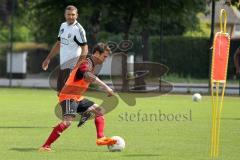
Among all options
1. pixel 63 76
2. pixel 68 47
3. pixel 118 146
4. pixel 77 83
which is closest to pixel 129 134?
pixel 63 76

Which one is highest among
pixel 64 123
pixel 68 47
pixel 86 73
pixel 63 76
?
pixel 68 47

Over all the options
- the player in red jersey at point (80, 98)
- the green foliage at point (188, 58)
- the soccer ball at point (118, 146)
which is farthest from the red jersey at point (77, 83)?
the green foliage at point (188, 58)

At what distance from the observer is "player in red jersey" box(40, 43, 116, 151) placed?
11422 millimetres

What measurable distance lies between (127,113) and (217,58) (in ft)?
31.2

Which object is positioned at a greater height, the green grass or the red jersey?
the red jersey

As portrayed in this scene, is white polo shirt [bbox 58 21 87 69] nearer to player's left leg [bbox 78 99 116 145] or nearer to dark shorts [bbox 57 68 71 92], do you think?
dark shorts [bbox 57 68 71 92]

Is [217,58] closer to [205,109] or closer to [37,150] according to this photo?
[37,150]

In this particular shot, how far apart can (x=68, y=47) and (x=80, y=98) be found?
175 centimetres

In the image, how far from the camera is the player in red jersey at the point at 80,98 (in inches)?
450

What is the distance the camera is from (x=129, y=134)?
14.3m

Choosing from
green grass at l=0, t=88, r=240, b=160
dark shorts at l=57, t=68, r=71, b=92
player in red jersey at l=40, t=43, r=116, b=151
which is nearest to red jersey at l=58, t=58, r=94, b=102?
player in red jersey at l=40, t=43, r=116, b=151

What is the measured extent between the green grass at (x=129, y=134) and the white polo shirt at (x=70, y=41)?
4.61ft

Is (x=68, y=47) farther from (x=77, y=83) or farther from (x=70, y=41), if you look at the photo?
(x=77, y=83)

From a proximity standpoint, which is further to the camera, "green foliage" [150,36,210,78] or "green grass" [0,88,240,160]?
"green foliage" [150,36,210,78]
